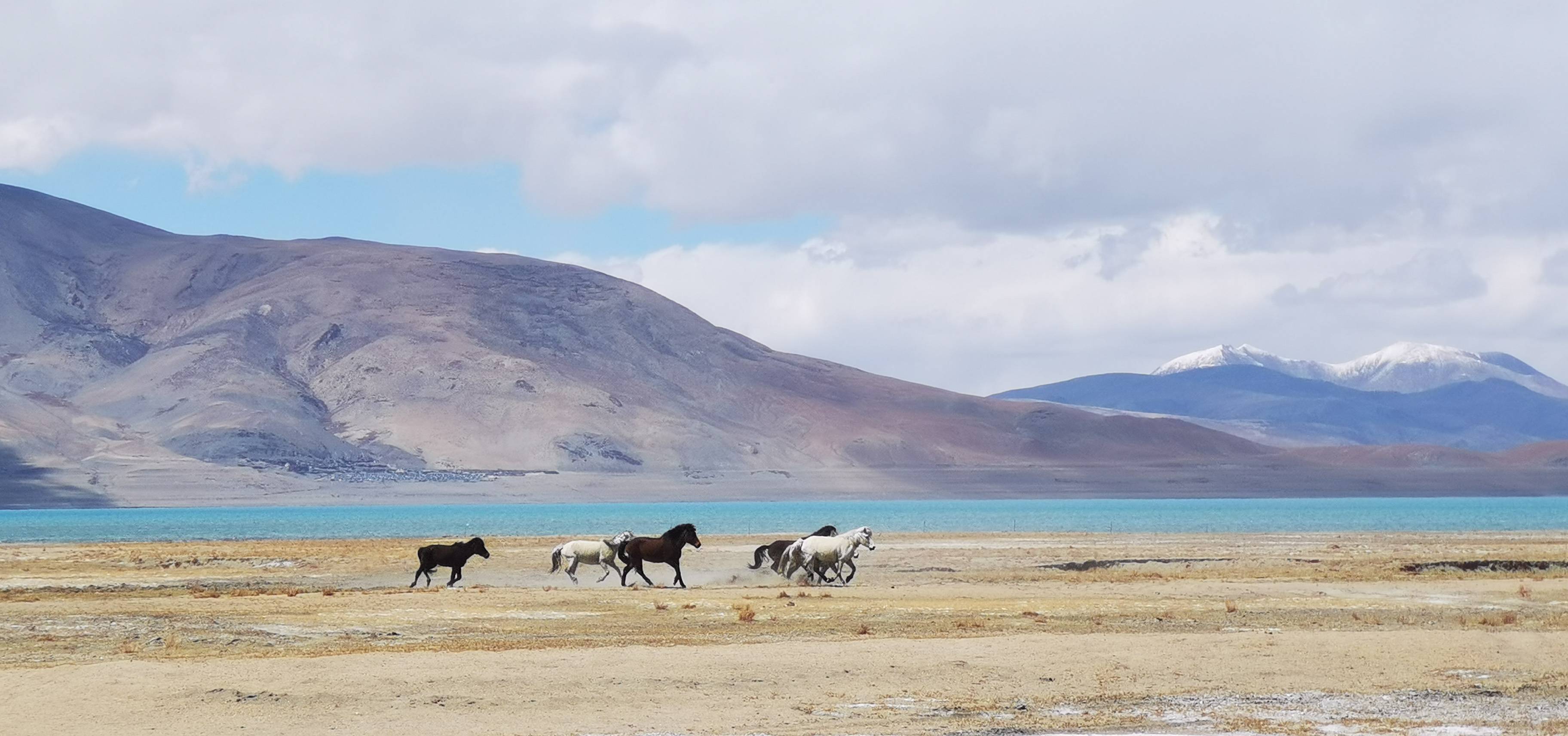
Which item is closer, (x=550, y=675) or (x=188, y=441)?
(x=550, y=675)

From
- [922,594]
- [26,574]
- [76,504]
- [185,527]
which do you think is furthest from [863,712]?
[76,504]

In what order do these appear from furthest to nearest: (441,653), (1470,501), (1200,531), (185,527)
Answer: (1470,501) → (185,527) → (1200,531) → (441,653)

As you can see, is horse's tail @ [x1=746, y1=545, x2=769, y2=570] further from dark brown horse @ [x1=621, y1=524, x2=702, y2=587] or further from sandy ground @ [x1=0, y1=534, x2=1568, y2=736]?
dark brown horse @ [x1=621, y1=524, x2=702, y2=587]

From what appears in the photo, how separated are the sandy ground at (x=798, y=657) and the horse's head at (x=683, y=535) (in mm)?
1168

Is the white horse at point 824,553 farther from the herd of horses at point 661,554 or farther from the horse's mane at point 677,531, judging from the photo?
the horse's mane at point 677,531

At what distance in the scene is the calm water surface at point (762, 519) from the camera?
83688 mm


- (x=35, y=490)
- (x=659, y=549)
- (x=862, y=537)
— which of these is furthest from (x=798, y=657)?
(x=35, y=490)

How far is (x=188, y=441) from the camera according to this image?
653 feet

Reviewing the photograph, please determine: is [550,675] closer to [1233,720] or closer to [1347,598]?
[1233,720]

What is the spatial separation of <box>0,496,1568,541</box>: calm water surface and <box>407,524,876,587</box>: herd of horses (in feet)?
134

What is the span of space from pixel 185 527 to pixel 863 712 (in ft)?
304

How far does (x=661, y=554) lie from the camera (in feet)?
112

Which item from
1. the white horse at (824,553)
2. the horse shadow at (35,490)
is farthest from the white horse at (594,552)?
the horse shadow at (35,490)

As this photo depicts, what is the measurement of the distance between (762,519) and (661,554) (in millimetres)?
80492
